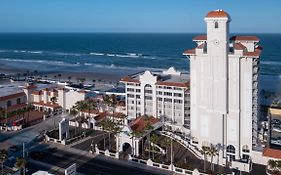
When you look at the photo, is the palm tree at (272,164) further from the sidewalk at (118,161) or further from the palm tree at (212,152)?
the sidewalk at (118,161)

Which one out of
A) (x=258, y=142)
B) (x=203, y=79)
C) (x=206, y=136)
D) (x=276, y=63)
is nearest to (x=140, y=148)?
(x=206, y=136)

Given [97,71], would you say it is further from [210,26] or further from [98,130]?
[210,26]

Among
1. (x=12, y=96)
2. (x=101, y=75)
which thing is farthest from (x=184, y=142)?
(x=101, y=75)

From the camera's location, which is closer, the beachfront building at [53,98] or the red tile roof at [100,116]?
the red tile roof at [100,116]

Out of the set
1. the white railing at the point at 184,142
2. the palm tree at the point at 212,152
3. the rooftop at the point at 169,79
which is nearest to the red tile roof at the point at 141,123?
the white railing at the point at 184,142

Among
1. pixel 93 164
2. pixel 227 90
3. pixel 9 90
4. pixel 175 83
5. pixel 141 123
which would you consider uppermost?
pixel 175 83

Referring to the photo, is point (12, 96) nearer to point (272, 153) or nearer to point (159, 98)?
point (159, 98)
